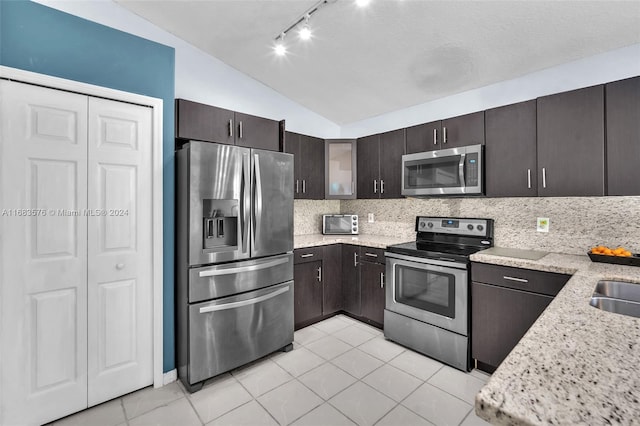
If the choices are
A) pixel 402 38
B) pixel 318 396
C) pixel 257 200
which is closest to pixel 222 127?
pixel 257 200

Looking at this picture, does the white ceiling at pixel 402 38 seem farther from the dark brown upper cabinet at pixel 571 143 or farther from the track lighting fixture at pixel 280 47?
the dark brown upper cabinet at pixel 571 143

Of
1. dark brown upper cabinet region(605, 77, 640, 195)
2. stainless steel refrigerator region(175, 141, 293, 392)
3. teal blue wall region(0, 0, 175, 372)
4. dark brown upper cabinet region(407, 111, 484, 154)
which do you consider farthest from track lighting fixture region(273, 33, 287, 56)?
dark brown upper cabinet region(605, 77, 640, 195)

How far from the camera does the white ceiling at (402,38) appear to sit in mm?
1996

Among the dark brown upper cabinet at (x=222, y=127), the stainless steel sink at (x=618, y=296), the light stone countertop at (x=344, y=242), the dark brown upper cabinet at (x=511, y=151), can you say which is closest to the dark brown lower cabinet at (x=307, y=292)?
the light stone countertop at (x=344, y=242)

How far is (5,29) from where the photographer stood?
5.71ft

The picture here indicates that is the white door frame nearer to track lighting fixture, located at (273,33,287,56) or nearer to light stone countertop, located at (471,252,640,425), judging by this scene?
track lighting fixture, located at (273,33,287,56)

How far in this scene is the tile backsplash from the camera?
7.38ft

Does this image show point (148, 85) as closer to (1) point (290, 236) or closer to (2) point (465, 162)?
(1) point (290, 236)

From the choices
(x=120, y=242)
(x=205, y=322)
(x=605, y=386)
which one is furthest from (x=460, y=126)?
(x=120, y=242)

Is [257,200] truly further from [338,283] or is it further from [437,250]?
[437,250]

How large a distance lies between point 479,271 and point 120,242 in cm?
273

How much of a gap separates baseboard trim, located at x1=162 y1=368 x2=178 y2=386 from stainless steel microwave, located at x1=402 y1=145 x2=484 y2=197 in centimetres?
264

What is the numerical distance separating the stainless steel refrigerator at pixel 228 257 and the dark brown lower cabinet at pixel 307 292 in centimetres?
43

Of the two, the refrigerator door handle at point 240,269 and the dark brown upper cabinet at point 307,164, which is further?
the dark brown upper cabinet at point 307,164
